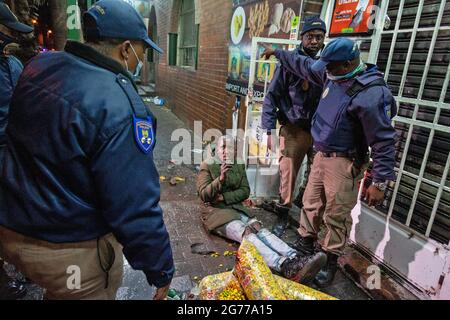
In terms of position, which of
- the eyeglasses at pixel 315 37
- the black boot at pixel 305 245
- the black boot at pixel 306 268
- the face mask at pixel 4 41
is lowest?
the black boot at pixel 305 245

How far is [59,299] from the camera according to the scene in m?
1.44

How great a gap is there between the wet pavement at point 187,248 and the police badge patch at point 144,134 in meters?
1.70

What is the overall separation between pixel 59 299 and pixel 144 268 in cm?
49

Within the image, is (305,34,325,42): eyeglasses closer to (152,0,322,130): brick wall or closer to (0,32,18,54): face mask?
(152,0,322,130): brick wall

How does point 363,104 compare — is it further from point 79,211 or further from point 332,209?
point 79,211

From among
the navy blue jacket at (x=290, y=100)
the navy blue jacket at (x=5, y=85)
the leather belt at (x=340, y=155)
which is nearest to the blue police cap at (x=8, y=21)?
the navy blue jacket at (x=5, y=85)

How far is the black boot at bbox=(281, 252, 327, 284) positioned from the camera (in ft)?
7.89

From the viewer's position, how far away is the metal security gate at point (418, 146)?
239cm

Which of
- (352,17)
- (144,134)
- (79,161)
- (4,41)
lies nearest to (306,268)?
(144,134)

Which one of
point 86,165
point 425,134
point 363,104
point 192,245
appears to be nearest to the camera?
point 86,165

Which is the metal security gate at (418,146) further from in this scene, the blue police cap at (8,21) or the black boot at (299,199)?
the blue police cap at (8,21)

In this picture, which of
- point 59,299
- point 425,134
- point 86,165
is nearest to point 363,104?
point 425,134

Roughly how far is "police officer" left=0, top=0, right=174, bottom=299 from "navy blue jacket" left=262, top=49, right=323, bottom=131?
2.27 metres

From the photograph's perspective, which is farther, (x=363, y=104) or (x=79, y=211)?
(x=363, y=104)
